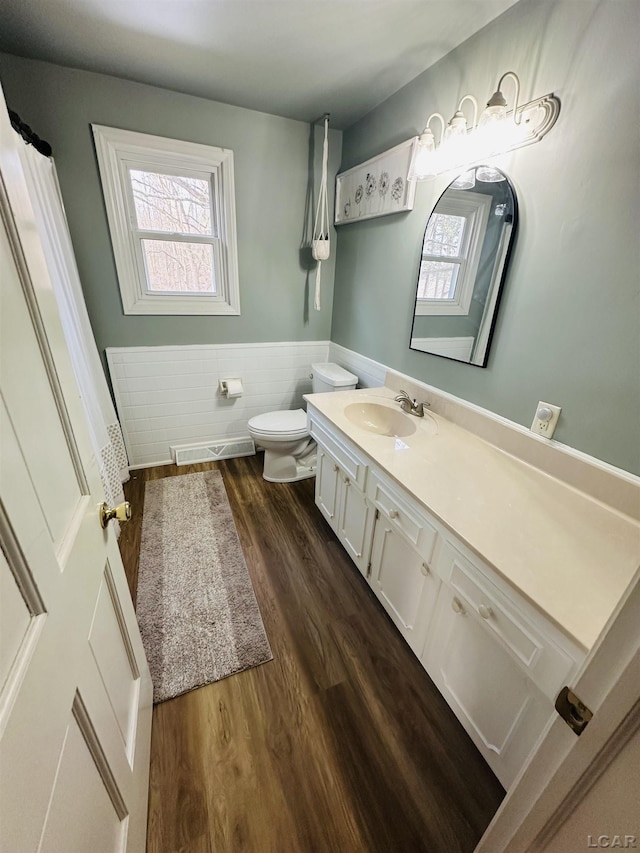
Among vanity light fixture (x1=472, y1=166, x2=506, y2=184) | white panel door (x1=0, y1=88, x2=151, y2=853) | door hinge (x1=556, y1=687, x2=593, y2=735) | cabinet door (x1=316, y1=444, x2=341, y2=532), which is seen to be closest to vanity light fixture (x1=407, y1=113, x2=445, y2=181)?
vanity light fixture (x1=472, y1=166, x2=506, y2=184)

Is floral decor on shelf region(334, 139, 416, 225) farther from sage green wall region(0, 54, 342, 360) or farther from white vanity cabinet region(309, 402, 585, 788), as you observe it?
white vanity cabinet region(309, 402, 585, 788)

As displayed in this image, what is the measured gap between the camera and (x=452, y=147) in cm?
142

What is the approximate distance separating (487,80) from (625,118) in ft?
2.03

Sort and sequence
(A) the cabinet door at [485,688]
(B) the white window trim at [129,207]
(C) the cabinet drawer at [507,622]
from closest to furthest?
(C) the cabinet drawer at [507,622] < (A) the cabinet door at [485,688] < (B) the white window trim at [129,207]

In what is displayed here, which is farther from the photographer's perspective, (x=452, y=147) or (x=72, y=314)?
(x=72, y=314)

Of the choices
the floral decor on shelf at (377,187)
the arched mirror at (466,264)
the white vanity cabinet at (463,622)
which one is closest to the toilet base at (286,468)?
the white vanity cabinet at (463,622)

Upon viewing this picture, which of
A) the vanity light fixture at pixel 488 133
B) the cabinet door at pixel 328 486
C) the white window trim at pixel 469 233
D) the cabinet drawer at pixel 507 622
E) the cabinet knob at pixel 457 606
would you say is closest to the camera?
the cabinet drawer at pixel 507 622

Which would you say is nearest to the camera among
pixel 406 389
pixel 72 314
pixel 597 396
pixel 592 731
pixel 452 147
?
pixel 592 731

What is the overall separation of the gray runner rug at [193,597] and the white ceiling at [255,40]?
2.32 m

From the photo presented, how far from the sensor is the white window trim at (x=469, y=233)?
4.57 feet

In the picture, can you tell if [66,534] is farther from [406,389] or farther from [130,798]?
[406,389]

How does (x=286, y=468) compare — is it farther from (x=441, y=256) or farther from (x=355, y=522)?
(x=441, y=256)

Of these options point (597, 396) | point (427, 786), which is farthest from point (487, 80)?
point (427, 786)

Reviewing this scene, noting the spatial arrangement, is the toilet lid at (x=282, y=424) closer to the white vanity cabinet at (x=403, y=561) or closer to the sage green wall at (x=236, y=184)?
the sage green wall at (x=236, y=184)
